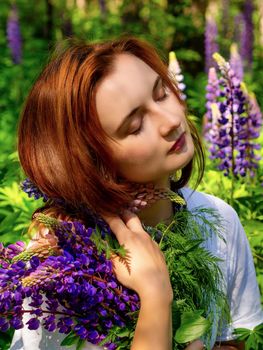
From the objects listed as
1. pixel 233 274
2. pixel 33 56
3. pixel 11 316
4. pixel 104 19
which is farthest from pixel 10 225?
pixel 104 19

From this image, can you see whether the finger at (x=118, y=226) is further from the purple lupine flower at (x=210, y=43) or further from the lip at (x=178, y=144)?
the purple lupine flower at (x=210, y=43)

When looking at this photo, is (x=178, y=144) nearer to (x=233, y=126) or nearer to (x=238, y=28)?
(x=233, y=126)

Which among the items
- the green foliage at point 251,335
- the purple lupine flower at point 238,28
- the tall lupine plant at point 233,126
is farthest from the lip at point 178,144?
the purple lupine flower at point 238,28

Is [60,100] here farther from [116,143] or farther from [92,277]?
[92,277]

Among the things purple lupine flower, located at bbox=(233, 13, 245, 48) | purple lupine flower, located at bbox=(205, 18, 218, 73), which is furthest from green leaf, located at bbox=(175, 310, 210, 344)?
purple lupine flower, located at bbox=(233, 13, 245, 48)

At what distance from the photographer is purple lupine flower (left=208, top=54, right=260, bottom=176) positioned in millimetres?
2980

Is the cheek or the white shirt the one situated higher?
the cheek

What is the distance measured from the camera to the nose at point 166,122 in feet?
5.27

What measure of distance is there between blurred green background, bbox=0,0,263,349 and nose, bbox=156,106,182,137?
41cm

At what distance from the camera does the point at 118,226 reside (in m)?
1.61

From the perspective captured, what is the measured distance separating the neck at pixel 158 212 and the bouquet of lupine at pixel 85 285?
0.06 metres

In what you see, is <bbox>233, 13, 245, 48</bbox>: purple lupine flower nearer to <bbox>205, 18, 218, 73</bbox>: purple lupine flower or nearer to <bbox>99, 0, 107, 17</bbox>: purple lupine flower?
<bbox>205, 18, 218, 73</bbox>: purple lupine flower

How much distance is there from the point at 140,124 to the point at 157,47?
493 millimetres

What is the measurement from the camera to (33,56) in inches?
314
